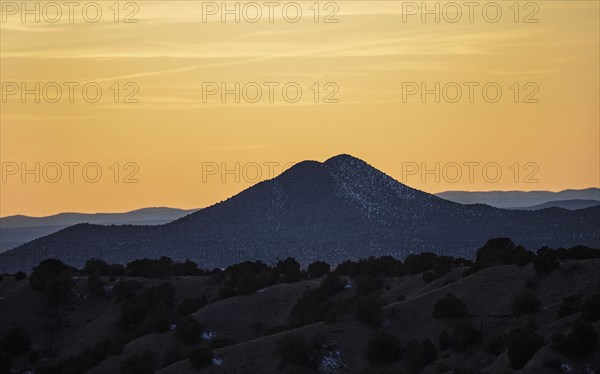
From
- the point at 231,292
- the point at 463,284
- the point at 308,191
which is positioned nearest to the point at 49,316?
the point at 231,292

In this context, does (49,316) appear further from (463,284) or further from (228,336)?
(463,284)

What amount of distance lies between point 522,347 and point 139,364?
25592 mm

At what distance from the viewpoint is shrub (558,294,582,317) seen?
8106 cm

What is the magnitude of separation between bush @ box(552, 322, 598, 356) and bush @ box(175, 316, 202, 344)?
1200 inches

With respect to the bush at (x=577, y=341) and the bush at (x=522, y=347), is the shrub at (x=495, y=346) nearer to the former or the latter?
the bush at (x=522, y=347)

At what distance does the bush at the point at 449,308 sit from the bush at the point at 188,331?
58.9ft

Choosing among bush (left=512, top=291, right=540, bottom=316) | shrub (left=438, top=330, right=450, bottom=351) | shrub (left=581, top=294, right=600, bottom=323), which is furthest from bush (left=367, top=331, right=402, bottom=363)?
shrub (left=581, top=294, right=600, bottom=323)

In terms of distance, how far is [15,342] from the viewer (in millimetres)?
102000

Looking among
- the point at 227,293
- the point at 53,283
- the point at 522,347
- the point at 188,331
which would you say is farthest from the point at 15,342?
the point at 522,347

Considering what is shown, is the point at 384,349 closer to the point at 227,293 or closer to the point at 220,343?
the point at 220,343

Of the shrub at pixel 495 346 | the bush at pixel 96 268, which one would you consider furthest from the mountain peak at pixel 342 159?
the shrub at pixel 495 346

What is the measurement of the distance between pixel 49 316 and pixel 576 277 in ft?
144

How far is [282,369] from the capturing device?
8300 cm

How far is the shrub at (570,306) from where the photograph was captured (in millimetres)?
81062
